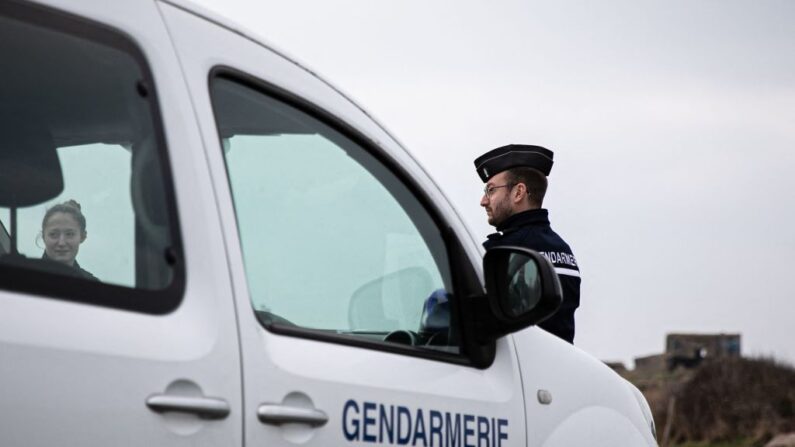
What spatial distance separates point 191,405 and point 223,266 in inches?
12.9

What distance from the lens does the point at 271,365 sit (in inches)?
114

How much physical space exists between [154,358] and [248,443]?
0.29 m

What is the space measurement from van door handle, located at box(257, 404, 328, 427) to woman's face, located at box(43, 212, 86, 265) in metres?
0.56

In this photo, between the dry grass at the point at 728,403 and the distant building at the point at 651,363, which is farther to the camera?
the distant building at the point at 651,363

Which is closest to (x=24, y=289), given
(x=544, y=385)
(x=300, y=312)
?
(x=300, y=312)

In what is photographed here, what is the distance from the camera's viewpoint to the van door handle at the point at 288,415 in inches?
111

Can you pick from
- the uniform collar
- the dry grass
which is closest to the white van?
the uniform collar

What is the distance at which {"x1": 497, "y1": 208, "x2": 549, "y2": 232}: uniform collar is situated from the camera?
596cm

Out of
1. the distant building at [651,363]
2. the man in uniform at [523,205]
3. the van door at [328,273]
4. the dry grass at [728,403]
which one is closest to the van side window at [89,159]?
the van door at [328,273]

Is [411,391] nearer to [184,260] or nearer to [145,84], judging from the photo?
[184,260]

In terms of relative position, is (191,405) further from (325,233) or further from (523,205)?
(523,205)

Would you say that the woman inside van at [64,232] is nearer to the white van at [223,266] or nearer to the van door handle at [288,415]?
the white van at [223,266]

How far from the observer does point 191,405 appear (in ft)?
8.72

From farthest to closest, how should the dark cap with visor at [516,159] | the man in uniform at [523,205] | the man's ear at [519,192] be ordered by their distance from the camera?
the dark cap with visor at [516,159] → the man's ear at [519,192] → the man in uniform at [523,205]
